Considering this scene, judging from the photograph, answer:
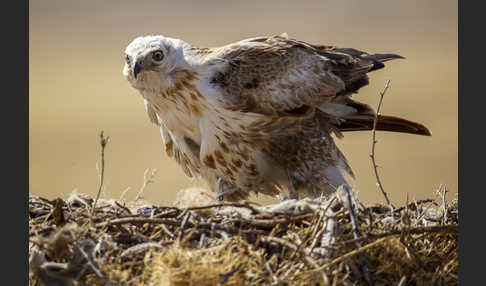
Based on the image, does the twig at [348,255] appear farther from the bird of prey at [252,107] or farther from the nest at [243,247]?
the bird of prey at [252,107]

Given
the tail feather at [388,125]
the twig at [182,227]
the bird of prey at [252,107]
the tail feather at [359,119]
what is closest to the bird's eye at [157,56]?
the bird of prey at [252,107]

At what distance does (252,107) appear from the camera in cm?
480

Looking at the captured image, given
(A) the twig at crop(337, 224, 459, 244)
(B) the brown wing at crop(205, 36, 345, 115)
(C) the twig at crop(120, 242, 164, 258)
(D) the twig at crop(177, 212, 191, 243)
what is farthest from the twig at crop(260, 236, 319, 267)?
(B) the brown wing at crop(205, 36, 345, 115)

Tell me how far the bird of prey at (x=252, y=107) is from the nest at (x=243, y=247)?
1.21 m

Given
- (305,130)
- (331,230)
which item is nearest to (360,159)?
(305,130)

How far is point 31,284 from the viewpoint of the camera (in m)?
3.07

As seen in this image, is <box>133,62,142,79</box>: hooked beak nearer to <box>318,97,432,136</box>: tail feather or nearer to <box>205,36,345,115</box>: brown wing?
<box>205,36,345,115</box>: brown wing

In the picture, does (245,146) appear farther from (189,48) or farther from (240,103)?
(189,48)

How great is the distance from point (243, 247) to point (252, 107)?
1777 mm

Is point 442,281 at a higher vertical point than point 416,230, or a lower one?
lower

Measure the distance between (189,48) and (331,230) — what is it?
2304 mm

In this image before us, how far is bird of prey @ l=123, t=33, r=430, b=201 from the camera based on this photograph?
15.6 feet

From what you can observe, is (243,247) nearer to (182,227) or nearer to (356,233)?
(182,227)

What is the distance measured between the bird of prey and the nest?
1211 millimetres
